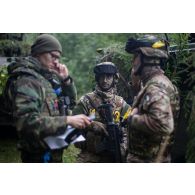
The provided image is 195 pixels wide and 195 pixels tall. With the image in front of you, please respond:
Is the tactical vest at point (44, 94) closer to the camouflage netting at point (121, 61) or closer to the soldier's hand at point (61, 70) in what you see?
the soldier's hand at point (61, 70)

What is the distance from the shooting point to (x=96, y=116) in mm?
3646

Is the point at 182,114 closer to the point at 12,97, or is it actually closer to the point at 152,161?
the point at 152,161

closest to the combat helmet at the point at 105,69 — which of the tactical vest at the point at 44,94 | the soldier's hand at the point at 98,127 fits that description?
the soldier's hand at the point at 98,127

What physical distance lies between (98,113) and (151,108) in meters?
0.51

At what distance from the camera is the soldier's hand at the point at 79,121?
3.29m

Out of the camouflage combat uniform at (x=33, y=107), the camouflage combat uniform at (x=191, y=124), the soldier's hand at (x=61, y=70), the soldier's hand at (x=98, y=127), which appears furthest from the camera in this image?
the camouflage combat uniform at (x=191, y=124)

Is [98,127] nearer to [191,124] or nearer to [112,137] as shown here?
[112,137]

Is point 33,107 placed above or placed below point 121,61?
below

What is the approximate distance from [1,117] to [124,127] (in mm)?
1047

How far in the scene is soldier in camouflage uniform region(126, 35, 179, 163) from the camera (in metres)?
3.38

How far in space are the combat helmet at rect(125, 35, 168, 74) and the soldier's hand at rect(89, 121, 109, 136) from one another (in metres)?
0.53

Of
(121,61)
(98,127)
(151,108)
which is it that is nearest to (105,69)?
(121,61)

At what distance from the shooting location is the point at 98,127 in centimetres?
363

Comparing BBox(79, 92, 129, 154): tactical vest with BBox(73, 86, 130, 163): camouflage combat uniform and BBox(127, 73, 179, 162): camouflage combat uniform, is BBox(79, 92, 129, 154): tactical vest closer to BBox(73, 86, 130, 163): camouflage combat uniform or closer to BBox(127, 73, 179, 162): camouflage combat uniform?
BBox(73, 86, 130, 163): camouflage combat uniform
